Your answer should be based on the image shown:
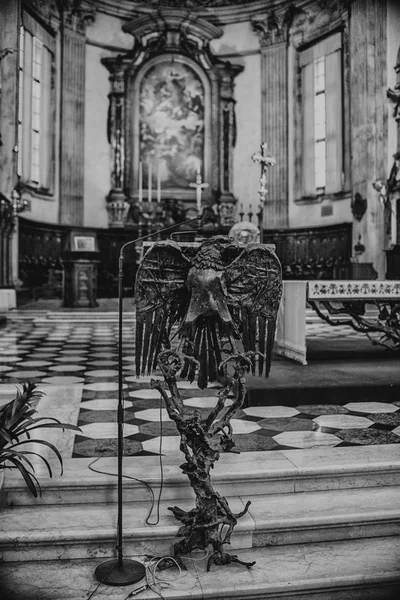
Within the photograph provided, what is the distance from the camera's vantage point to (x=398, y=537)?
Result: 7.35 ft

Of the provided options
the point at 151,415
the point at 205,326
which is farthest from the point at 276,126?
the point at 205,326

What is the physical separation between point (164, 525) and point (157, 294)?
2.92 ft

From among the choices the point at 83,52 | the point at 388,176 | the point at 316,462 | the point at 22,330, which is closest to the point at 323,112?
the point at 388,176

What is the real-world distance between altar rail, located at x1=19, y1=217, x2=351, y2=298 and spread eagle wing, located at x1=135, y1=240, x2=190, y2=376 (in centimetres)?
1169

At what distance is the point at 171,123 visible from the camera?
56.5 feet

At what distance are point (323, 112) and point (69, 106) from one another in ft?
23.7

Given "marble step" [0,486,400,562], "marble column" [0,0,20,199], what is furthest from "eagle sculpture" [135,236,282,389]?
"marble column" [0,0,20,199]

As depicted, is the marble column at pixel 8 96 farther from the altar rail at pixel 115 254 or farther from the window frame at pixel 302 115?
the window frame at pixel 302 115

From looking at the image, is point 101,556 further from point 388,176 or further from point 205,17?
point 205,17

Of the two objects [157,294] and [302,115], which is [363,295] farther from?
[302,115]

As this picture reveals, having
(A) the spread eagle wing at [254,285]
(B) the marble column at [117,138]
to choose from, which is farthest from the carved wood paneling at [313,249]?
(A) the spread eagle wing at [254,285]

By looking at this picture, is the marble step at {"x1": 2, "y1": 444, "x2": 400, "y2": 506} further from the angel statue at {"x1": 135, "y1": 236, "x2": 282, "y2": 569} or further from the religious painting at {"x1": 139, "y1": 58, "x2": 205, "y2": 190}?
the religious painting at {"x1": 139, "y1": 58, "x2": 205, "y2": 190}

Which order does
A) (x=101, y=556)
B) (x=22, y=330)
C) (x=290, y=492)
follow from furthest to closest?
(x=22, y=330) < (x=290, y=492) < (x=101, y=556)

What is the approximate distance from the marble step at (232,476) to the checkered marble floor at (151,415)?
187 millimetres
